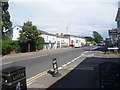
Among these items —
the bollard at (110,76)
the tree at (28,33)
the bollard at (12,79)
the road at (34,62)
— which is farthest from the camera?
the tree at (28,33)

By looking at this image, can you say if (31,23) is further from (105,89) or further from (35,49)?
(105,89)

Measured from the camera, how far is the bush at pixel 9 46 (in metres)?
24.5

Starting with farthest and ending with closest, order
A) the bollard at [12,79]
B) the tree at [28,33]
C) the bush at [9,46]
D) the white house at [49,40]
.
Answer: the white house at [49,40]
the tree at [28,33]
the bush at [9,46]
the bollard at [12,79]

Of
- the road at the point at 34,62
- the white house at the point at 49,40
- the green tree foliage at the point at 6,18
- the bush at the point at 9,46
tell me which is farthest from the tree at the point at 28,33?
the white house at the point at 49,40

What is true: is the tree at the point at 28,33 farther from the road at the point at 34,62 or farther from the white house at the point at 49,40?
the white house at the point at 49,40

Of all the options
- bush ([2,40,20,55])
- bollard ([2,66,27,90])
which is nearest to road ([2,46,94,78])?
bollard ([2,66,27,90])

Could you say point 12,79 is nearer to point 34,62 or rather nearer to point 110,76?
point 110,76

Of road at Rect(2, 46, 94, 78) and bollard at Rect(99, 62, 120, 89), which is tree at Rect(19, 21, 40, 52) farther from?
bollard at Rect(99, 62, 120, 89)

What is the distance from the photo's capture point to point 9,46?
1013 inches

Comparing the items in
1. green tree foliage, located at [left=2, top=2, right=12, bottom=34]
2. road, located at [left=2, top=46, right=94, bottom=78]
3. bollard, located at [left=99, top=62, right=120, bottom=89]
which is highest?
green tree foliage, located at [left=2, top=2, right=12, bottom=34]

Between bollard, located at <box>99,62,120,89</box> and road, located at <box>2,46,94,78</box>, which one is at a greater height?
bollard, located at <box>99,62,120,89</box>

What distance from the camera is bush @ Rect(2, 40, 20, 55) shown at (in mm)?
24481

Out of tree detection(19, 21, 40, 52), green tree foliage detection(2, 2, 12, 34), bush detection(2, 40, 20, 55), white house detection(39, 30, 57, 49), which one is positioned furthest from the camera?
white house detection(39, 30, 57, 49)

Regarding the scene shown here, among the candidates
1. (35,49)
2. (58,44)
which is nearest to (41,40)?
(35,49)
